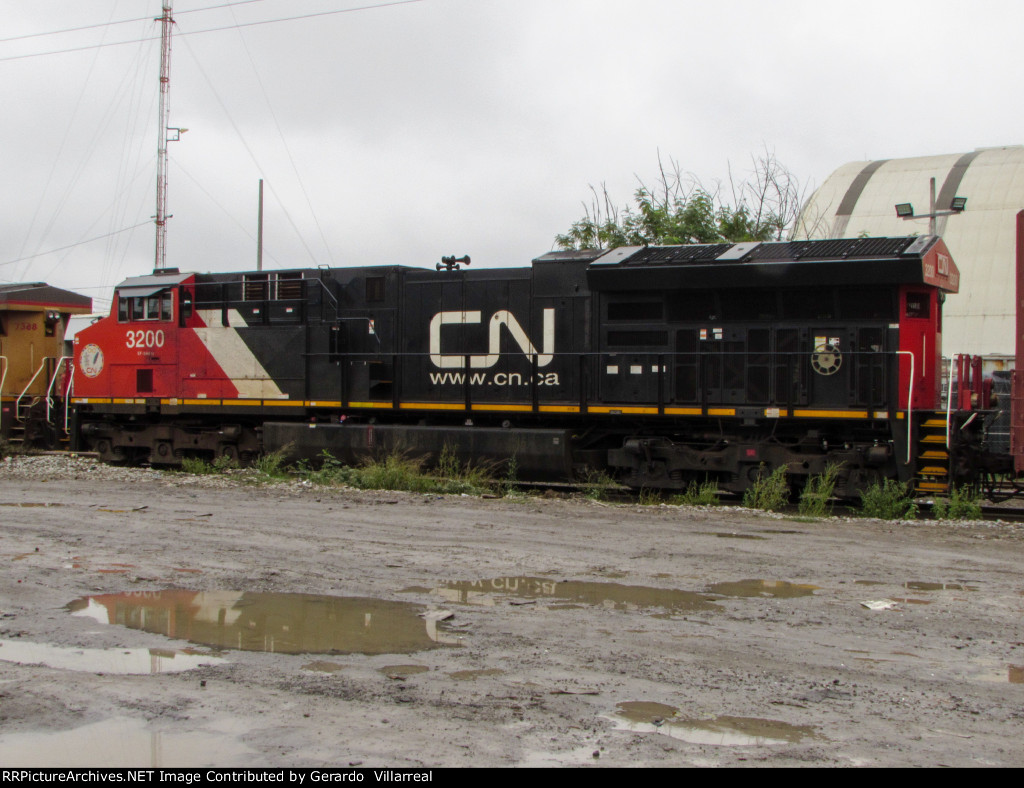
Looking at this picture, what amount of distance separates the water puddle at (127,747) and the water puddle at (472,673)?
123 cm

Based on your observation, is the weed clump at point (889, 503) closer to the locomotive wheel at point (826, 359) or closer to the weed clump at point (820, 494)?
the weed clump at point (820, 494)

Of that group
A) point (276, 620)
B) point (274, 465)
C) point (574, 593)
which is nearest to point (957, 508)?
point (574, 593)

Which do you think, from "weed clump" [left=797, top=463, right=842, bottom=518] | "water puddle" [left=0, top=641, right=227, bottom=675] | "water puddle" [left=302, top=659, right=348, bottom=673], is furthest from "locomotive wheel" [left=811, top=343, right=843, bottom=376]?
"water puddle" [left=0, top=641, right=227, bottom=675]

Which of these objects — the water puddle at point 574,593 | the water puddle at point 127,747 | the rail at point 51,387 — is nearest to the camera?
the water puddle at point 127,747

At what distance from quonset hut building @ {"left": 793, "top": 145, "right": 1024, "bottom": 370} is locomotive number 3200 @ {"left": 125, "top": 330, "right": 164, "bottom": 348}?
902 inches

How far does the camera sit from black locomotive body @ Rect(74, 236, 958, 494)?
41.7 feet

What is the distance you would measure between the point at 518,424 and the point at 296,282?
476 centimetres

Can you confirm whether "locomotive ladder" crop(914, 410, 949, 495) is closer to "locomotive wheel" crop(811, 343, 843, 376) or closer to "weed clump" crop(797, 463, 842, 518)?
"weed clump" crop(797, 463, 842, 518)

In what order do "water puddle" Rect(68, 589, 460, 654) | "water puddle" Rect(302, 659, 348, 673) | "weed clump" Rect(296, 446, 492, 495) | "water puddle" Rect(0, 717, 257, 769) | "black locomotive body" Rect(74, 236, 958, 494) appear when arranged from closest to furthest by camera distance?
"water puddle" Rect(0, 717, 257, 769) < "water puddle" Rect(302, 659, 348, 673) < "water puddle" Rect(68, 589, 460, 654) < "black locomotive body" Rect(74, 236, 958, 494) < "weed clump" Rect(296, 446, 492, 495)

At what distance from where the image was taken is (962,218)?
38719mm

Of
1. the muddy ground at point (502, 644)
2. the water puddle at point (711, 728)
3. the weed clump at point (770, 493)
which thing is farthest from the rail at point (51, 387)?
the water puddle at point (711, 728)

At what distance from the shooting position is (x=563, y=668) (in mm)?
5180

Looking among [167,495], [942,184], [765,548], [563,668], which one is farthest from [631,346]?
[942,184]

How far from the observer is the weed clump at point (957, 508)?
1170 centimetres
